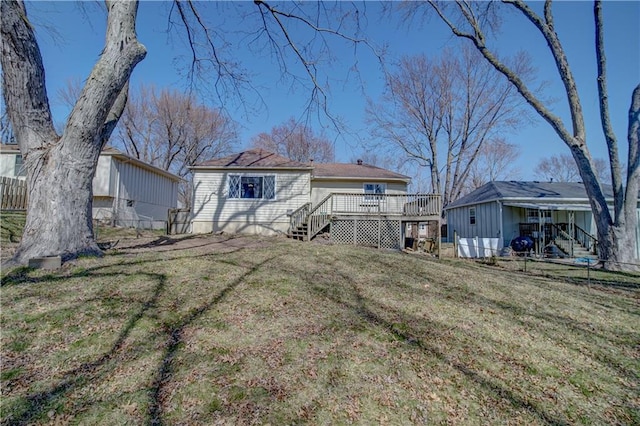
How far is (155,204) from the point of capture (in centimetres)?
1969

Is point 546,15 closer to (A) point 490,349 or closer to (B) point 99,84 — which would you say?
(A) point 490,349

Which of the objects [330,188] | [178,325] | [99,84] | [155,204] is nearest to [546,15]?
[330,188]

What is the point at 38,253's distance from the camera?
A: 17.4 feet

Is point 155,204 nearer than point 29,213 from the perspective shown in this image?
No

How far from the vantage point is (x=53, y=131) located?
6.02 meters

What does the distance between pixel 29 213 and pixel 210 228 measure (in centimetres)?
937

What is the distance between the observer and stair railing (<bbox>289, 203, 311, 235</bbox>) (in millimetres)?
14045

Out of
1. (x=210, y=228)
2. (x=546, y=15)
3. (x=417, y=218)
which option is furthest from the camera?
(x=210, y=228)

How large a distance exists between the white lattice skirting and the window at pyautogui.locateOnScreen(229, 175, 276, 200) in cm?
378

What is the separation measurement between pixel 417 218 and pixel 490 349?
380 inches

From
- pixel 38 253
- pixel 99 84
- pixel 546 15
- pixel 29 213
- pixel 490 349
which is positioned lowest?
pixel 490 349

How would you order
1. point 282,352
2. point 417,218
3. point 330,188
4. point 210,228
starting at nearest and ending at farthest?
point 282,352
point 417,218
point 210,228
point 330,188

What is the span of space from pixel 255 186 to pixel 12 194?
9735 millimetres

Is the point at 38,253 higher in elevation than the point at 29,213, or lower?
lower
